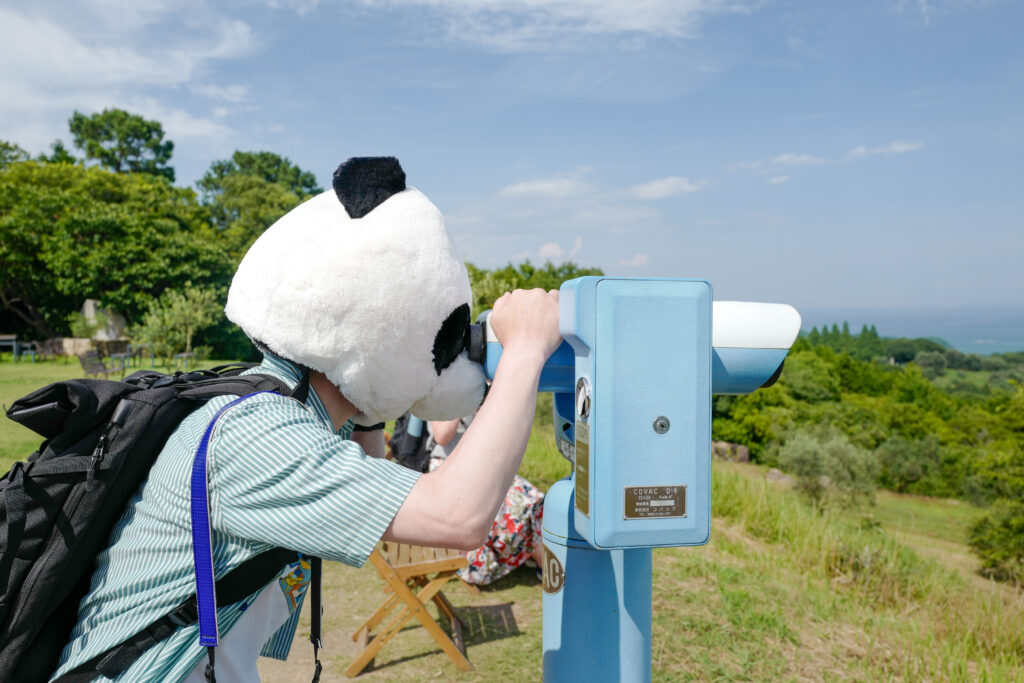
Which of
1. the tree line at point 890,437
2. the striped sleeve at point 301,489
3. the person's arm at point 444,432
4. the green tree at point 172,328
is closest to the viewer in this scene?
the striped sleeve at point 301,489

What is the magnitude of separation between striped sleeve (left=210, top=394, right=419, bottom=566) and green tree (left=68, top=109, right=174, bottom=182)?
43516 millimetres

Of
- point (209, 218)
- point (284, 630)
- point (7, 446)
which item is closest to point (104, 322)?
point (209, 218)

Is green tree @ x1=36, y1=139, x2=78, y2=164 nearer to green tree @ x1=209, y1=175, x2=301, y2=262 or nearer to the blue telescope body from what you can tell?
green tree @ x1=209, y1=175, x2=301, y2=262

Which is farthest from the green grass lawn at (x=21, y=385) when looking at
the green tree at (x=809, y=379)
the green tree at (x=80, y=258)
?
the green tree at (x=809, y=379)

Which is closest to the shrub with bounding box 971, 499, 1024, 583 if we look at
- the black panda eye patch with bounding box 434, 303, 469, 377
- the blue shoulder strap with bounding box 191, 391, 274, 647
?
the black panda eye patch with bounding box 434, 303, 469, 377

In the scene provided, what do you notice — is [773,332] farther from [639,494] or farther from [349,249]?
[349,249]

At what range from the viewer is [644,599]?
1.55 m

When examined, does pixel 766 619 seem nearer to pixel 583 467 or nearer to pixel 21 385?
pixel 583 467

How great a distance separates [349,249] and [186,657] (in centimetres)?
72

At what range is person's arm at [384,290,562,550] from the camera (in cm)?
104

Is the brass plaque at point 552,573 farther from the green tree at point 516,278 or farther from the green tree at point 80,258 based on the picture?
the green tree at point 80,258

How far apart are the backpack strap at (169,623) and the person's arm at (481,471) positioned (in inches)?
10.3

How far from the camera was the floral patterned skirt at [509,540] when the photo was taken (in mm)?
4219

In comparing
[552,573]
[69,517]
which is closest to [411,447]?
[552,573]
